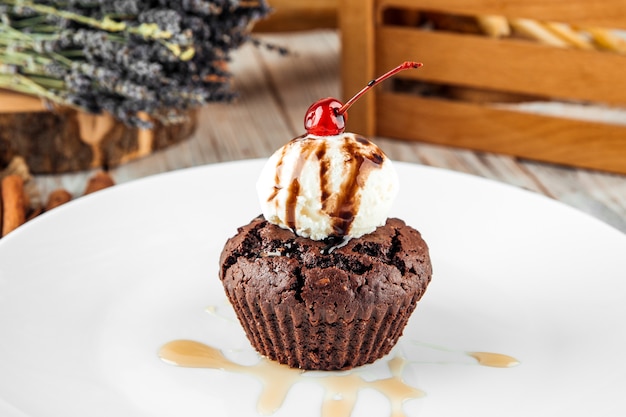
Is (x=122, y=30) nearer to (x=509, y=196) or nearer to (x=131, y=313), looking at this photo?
(x=131, y=313)

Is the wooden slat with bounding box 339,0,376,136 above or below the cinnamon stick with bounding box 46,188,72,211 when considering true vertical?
above

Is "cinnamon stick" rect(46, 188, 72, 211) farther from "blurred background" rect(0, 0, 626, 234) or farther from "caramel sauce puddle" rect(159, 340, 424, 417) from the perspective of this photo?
"caramel sauce puddle" rect(159, 340, 424, 417)

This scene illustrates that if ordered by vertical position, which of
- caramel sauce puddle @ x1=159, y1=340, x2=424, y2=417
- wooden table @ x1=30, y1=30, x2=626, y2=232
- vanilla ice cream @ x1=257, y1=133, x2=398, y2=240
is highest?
vanilla ice cream @ x1=257, y1=133, x2=398, y2=240

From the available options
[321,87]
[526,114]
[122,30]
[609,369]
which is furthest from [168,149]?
[609,369]

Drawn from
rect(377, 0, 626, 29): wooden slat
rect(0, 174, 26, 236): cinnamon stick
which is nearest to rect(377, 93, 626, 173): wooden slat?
rect(377, 0, 626, 29): wooden slat

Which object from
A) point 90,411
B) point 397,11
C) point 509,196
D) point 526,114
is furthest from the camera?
point 397,11

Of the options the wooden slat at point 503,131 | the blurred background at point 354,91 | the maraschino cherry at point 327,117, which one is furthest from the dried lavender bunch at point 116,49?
the maraschino cherry at point 327,117
